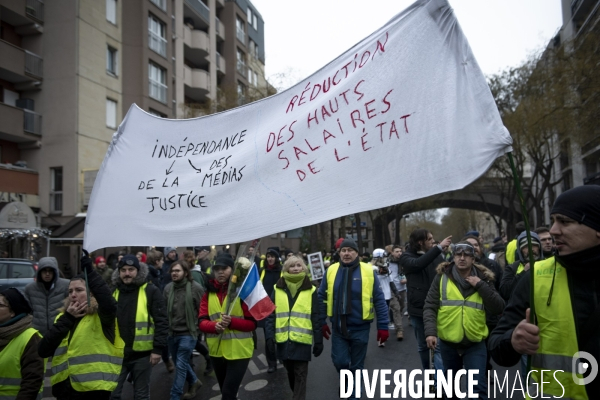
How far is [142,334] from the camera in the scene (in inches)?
216

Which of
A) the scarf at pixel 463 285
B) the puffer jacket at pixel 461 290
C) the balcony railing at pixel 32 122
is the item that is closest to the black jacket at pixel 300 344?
the puffer jacket at pixel 461 290

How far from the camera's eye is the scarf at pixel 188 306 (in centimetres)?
650

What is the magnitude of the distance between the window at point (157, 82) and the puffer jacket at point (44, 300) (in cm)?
2407

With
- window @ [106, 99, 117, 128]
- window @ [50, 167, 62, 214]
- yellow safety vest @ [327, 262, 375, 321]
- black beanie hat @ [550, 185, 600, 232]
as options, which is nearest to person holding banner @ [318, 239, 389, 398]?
yellow safety vest @ [327, 262, 375, 321]

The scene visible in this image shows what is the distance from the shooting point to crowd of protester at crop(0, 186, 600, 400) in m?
2.31

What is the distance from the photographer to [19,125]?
22828 mm

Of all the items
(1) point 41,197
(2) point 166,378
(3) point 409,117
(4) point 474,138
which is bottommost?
(2) point 166,378

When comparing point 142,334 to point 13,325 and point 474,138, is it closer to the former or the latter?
point 13,325

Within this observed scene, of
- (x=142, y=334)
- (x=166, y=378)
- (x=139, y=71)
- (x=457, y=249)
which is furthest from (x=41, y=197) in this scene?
(x=457, y=249)

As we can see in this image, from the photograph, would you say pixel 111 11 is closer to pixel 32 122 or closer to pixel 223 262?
pixel 32 122

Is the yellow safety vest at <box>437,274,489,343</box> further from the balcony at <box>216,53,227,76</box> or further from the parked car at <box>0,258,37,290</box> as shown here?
the balcony at <box>216,53,227,76</box>

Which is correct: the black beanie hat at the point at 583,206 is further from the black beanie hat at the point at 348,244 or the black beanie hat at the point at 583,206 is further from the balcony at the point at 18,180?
the balcony at the point at 18,180

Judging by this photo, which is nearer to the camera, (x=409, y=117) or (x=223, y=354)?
(x=409, y=117)

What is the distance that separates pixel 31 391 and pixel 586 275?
3.63 meters
